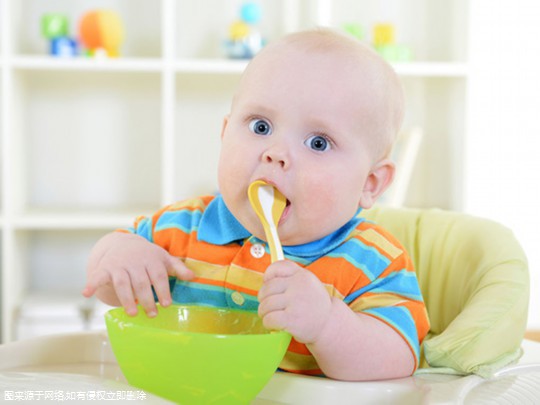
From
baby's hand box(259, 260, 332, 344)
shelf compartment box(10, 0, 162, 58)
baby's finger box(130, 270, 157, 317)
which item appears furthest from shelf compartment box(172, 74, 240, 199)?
baby's hand box(259, 260, 332, 344)

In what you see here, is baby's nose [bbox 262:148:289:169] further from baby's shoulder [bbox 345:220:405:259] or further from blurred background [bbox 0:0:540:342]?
blurred background [bbox 0:0:540:342]

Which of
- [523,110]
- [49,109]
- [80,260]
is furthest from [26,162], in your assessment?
[523,110]

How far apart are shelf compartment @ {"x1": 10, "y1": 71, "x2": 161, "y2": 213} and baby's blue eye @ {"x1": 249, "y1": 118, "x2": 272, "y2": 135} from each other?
179 cm

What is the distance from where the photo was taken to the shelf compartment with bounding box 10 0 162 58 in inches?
98.8

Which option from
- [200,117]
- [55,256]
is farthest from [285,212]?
[55,256]

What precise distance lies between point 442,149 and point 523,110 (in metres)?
0.28

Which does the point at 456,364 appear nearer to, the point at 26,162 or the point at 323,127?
the point at 323,127

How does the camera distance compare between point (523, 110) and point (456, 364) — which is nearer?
point (456, 364)

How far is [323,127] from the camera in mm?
790

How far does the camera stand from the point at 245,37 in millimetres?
2326

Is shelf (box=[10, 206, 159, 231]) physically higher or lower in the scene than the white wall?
lower

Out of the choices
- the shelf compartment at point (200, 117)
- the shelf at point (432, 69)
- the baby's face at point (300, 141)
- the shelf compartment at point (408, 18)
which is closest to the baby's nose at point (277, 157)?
the baby's face at point (300, 141)

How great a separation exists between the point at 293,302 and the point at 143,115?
6.44ft

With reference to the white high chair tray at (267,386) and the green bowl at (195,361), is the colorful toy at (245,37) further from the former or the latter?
the green bowl at (195,361)
